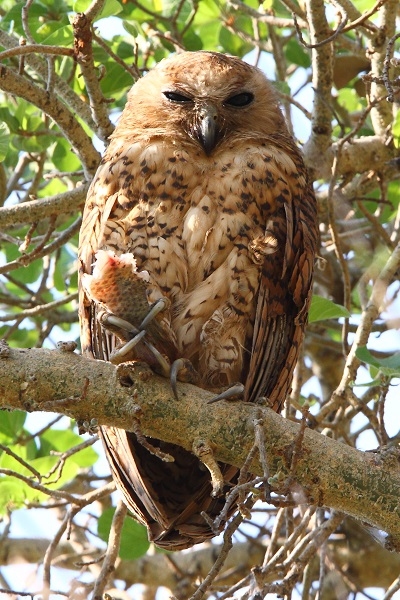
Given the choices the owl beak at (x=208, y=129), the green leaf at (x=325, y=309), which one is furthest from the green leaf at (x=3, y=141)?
the green leaf at (x=325, y=309)

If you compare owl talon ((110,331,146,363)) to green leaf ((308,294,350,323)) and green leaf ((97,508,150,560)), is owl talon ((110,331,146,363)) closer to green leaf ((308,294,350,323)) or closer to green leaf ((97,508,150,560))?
green leaf ((308,294,350,323))

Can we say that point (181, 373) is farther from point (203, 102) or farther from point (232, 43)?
point (232, 43)

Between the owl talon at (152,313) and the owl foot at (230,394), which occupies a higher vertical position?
the owl talon at (152,313)

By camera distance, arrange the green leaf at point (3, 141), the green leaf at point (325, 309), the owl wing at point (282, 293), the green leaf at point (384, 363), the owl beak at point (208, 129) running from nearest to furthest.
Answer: the green leaf at point (384, 363) → the owl wing at point (282, 293) → the owl beak at point (208, 129) → the green leaf at point (325, 309) → the green leaf at point (3, 141)

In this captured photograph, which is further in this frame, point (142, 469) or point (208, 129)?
point (208, 129)

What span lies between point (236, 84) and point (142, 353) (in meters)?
1.74

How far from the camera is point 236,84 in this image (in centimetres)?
390

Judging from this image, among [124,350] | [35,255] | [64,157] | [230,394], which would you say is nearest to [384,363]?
[230,394]

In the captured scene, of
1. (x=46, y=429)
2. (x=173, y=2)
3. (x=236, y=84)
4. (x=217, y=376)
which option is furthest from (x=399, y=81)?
(x=46, y=429)

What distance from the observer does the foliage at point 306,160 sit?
3.62m

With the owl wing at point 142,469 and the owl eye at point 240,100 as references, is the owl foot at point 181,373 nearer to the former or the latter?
the owl wing at point 142,469

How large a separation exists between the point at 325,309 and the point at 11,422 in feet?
5.35

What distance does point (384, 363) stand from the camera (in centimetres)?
321

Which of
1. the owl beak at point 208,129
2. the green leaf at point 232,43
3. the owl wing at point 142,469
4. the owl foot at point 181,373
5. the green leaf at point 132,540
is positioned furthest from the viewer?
the green leaf at point 232,43
